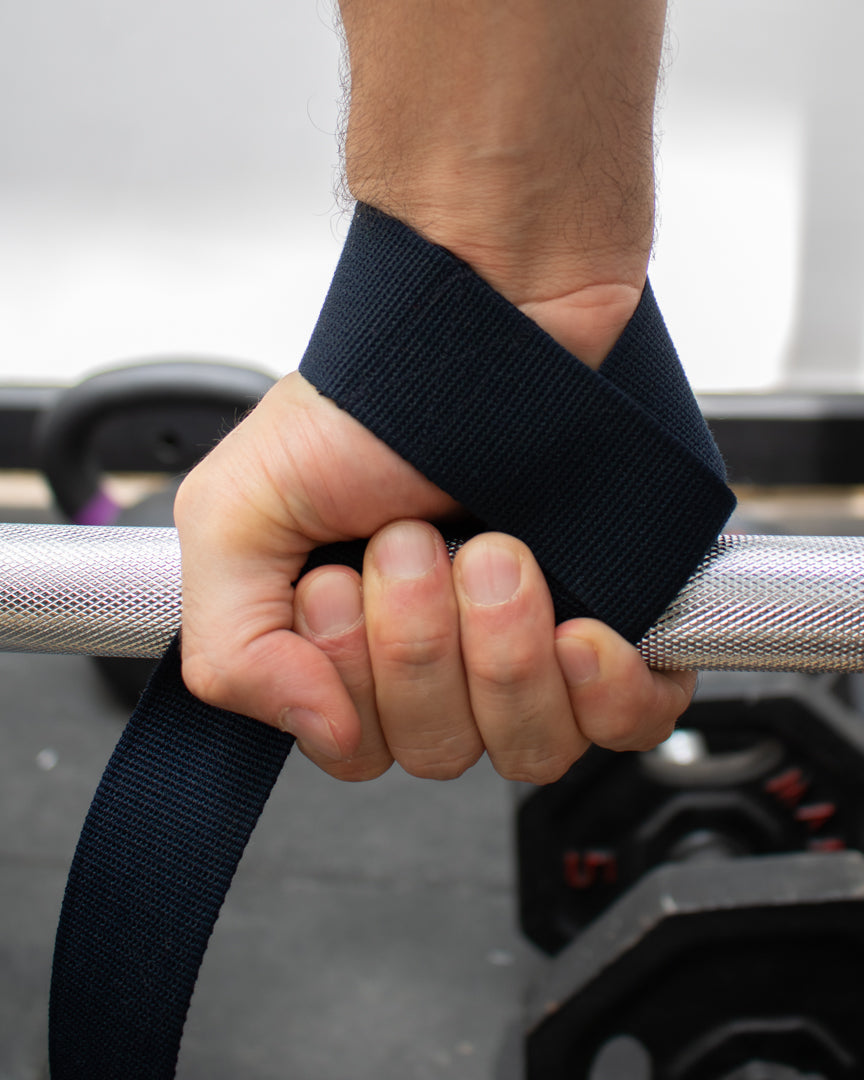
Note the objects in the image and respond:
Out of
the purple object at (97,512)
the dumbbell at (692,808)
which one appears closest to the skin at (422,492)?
the dumbbell at (692,808)

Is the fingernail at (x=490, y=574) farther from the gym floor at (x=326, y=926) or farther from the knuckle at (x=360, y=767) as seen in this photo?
the gym floor at (x=326, y=926)

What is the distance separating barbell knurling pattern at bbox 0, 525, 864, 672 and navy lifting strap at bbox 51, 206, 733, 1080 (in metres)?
0.02

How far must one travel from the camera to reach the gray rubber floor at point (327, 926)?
91cm

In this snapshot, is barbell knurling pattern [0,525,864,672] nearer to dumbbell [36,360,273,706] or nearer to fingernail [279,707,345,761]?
fingernail [279,707,345,761]

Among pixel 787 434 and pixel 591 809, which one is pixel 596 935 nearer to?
pixel 591 809

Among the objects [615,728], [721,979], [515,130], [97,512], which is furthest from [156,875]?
[97,512]

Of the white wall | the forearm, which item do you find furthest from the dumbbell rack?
the white wall

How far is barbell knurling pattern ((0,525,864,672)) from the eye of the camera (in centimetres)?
32

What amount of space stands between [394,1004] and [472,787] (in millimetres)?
353

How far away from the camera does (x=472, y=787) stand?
1.26 meters

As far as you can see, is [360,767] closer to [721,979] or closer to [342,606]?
[342,606]

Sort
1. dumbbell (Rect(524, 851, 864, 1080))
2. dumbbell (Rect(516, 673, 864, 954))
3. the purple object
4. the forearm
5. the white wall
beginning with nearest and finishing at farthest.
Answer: the forearm → dumbbell (Rect(524, 851, 864, 1080)) → dumbbell (Rect(516, 673, 864, 954)) → the purple object → the white wall

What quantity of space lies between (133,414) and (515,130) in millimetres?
930

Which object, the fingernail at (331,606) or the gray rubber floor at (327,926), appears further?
the gray rubber floor at (327,926)
